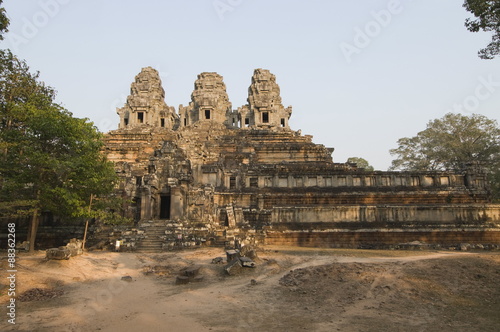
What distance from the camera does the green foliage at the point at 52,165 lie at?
17.4m

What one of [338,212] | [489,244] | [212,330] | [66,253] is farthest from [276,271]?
[489,244]

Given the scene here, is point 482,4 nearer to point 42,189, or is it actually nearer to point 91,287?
point 91,287

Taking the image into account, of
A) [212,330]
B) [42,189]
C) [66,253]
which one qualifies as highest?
[42,189]

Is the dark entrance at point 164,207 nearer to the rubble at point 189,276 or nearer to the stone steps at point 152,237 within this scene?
the stone steps at point 152,237

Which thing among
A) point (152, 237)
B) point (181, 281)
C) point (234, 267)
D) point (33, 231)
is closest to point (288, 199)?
point (152, 237)

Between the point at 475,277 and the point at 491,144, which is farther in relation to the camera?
the point at 491,144

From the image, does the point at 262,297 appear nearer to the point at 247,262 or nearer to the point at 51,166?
the point at 247,262

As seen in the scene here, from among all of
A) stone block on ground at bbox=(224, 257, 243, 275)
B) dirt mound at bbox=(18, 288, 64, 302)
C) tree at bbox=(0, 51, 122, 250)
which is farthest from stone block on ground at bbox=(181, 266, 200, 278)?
tree at bbox=(0, 51, 122, 250)

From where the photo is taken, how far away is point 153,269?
1428 cm

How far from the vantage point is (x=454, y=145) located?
4178 cm

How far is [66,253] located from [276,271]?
8394mm

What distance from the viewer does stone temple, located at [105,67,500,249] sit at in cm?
2264

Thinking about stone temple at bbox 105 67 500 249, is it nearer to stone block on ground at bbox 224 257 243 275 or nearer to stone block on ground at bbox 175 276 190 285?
stone block on ground at bbox 224 257 243 275

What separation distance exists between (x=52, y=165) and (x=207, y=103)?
1441 inches
